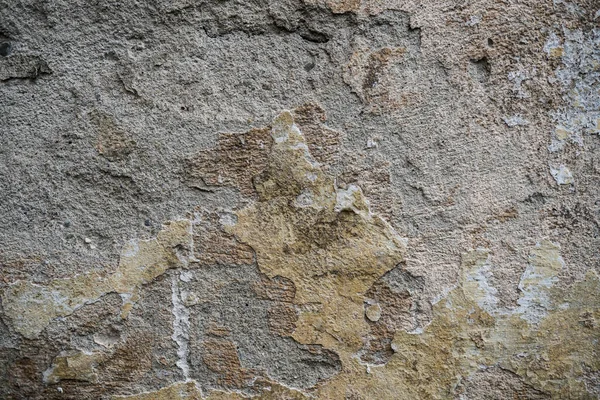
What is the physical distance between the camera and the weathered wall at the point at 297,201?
3.42 feet

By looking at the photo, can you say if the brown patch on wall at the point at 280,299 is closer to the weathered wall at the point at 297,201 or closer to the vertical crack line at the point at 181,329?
the weathered wall at the point at 297,201

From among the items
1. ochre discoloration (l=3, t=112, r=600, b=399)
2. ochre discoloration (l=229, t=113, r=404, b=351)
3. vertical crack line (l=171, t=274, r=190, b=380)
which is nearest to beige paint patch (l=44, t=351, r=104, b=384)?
ochre discoloration (l=3, t=112, r=600, b=399)

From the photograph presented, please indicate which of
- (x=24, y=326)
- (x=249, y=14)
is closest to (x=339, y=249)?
(x=249, y=14)

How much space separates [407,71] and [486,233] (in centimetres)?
38

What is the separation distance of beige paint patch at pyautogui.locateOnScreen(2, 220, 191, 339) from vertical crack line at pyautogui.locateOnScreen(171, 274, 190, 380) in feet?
0.21

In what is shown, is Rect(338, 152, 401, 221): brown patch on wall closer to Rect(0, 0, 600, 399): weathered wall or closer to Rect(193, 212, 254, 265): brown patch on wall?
Rect(0, 0, 600, 399): weathered wall

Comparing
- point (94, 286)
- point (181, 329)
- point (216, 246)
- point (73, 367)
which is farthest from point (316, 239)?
point (73, 367)

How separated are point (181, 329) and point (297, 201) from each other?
38 cm

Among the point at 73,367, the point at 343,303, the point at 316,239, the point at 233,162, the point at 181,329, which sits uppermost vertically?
the point at 233,162

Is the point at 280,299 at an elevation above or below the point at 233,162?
below

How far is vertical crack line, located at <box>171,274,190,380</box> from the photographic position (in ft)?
3.61

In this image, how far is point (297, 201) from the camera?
3.55 feet

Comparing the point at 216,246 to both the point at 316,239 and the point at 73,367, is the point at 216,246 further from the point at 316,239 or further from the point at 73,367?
the point at 73,367

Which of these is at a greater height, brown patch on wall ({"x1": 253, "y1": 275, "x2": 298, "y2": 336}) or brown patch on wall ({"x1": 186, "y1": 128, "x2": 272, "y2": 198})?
brown patch on wall ({"x1": 186, "y1": 128, "x2": 272, "y2": 198})
